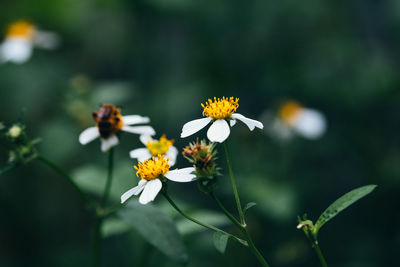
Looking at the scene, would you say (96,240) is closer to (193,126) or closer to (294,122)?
(193,126)

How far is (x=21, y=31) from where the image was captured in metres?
4.32

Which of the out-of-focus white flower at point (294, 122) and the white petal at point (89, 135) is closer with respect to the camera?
the white petal at point (89, 135)

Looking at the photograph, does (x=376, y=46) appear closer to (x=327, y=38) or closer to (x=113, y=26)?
(x=327, y=38)

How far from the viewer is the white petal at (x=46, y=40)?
170 inches

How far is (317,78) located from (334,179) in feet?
2.98

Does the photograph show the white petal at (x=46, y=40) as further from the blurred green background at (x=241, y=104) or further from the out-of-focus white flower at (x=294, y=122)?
the out-of-focus white flower at (x=294, y=122)

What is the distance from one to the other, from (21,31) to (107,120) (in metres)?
2.86

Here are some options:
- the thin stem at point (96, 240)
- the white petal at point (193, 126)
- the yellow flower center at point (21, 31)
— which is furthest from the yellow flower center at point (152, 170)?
the yellow flower center at point (21, 31)

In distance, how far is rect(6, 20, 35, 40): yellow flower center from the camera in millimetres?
4316

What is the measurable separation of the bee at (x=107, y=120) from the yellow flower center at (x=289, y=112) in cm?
254

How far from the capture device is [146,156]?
1950 mm

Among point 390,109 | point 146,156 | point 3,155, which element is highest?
point 3,155

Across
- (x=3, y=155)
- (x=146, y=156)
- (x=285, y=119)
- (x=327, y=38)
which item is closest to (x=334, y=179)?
(x=285, y=119)

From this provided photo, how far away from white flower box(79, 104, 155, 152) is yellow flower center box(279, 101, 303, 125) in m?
2.47
